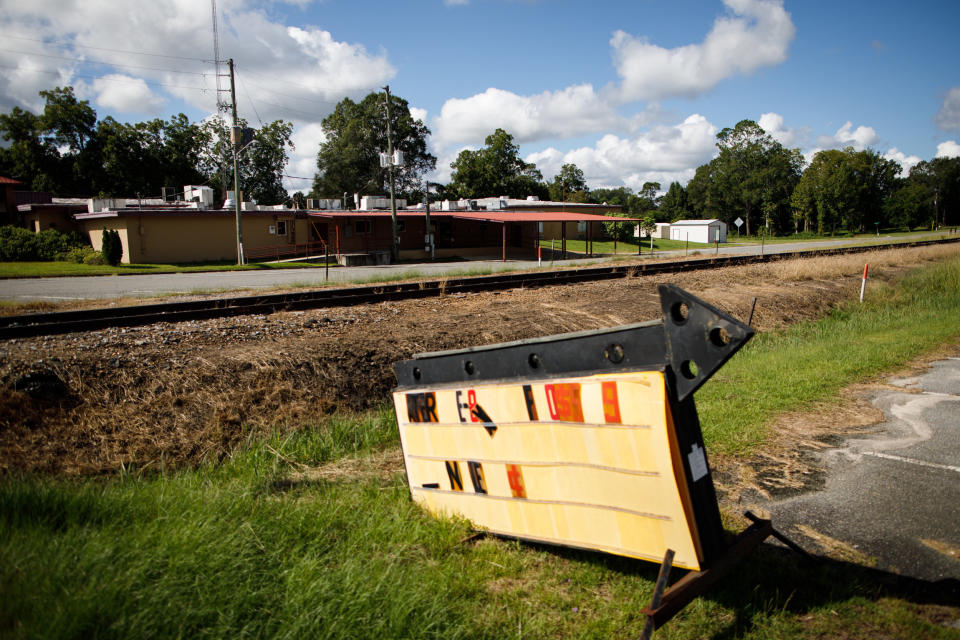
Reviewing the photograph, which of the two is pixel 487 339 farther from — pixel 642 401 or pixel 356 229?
pixel 356 229

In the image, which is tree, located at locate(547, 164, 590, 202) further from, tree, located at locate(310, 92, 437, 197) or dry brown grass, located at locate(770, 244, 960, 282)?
dry brown grass, located at locate(770, 244, 960, 282)

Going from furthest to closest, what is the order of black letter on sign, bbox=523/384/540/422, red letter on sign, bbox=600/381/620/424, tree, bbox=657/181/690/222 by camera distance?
tree, bbox=657/181/690/222
black letter on sign, bbox=523/384/540/422
red letter on sign, bbox=600/381/620/424

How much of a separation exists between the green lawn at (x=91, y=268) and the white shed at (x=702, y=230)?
161ft

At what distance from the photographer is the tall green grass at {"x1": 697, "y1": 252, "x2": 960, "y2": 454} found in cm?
633

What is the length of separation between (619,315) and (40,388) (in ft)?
34.0

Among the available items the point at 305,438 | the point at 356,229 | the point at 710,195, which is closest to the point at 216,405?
the point at 305,438

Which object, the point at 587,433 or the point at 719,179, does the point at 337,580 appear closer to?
the point at 587,433

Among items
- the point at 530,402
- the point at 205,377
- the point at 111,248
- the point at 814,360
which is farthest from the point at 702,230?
the point at 530,402

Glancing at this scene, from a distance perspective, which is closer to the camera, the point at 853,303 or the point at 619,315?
the point at 619,315

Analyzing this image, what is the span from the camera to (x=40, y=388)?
6258 mm

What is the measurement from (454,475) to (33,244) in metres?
39.5

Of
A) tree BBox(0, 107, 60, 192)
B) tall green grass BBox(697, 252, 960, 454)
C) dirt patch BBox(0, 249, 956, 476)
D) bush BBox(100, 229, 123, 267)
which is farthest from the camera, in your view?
tree BBox(0, 107, 60, 192)

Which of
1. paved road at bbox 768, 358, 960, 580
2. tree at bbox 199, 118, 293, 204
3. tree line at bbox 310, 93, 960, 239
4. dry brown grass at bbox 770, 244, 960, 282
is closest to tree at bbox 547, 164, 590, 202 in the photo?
tree line at bbox 310, 93, 960, 239

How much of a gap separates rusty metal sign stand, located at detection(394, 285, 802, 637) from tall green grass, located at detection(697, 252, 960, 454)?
2.76m
